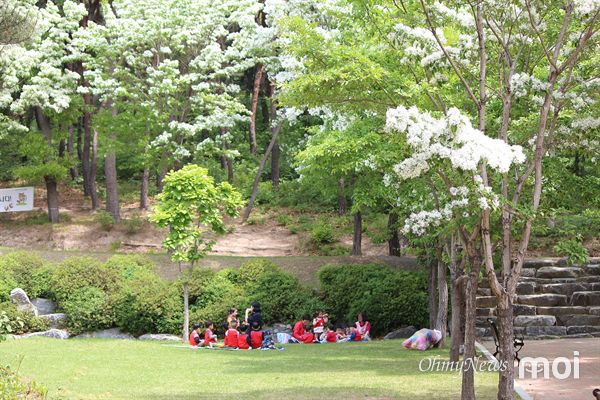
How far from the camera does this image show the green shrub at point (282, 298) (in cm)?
2506

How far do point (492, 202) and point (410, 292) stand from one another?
50.9 ft

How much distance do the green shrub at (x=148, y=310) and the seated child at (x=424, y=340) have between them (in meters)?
7.64

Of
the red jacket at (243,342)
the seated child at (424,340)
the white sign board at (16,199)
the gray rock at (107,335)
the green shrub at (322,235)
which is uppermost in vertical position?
the white sign board at (16,199)

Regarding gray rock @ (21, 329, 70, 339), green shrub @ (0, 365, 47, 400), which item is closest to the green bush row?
gray rock @ (21, 329, 70, 339)

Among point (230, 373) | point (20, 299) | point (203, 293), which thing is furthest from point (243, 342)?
point (20, 299)

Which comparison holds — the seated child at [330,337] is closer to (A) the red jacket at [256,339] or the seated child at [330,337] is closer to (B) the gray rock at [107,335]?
(A) the red jacket at [256,339]

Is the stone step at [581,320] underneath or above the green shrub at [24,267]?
underneath

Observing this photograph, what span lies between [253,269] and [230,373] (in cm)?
1094

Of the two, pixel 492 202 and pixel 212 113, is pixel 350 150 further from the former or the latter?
pixel 492 202

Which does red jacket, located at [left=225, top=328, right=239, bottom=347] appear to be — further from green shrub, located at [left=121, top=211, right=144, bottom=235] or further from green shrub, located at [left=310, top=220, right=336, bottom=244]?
green shrub, located at [left=121, top=211, right=144, bottom=235]

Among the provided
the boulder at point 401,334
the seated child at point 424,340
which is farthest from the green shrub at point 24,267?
the seated child at point 424,340

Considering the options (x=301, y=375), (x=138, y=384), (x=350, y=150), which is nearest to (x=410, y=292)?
(x=350, y=150)

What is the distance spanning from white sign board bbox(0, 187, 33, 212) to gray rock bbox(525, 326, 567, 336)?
19125 millimetres

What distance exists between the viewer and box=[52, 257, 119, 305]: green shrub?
25.0 metres
